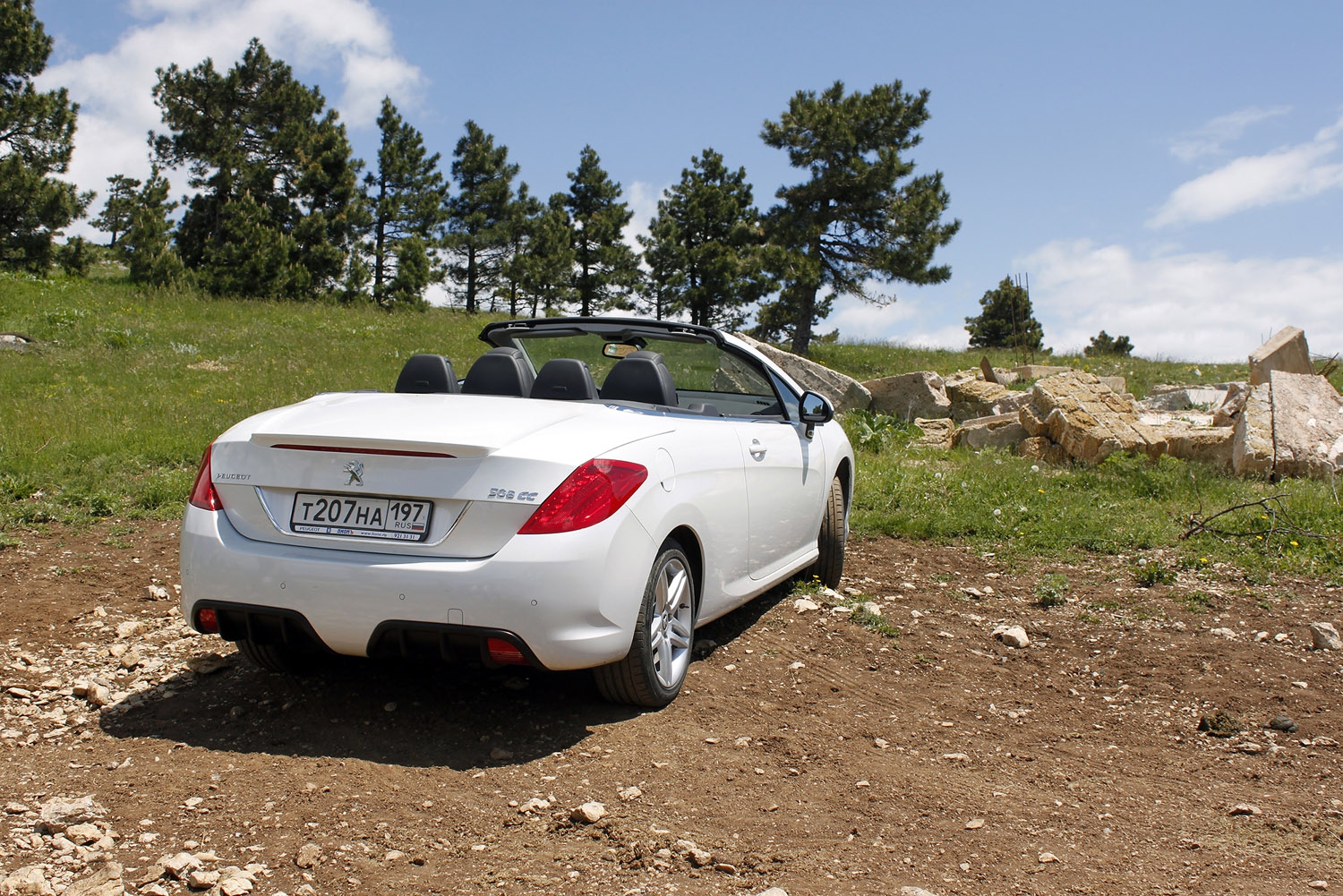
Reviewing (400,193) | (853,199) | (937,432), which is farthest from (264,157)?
(937,432)

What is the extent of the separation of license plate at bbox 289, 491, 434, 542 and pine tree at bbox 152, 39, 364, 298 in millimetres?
35859

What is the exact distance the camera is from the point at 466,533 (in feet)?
11.3

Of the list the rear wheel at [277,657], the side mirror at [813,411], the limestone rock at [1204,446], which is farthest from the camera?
the limestone rock at [1204,446]

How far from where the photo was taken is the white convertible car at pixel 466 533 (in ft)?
11.1

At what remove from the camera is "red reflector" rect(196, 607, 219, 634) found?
371 cm

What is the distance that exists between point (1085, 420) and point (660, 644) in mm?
8626

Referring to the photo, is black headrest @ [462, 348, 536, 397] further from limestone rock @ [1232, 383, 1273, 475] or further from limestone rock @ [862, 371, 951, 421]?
limestone rock @ [862, 371, 951, 421]

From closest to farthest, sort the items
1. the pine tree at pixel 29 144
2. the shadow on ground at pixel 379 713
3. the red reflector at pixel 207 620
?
the shadow on ground at pixel 379 713 → the red reflector at pixel 207 620 → the pine tree at pixel 29 144

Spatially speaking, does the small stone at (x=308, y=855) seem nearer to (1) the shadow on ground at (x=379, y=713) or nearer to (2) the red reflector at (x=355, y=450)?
(1) the shadow on ground at (x=379, y=713)

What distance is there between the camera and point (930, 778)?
139 inches

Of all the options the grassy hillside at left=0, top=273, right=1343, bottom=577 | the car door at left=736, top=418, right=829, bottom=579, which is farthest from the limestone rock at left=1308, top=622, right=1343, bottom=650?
the car door at left=736, top=418, right=829, bottom=579

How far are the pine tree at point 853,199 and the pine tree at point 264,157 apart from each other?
1820 cm

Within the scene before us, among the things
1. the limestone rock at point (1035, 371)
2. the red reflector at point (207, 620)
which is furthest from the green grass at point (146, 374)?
the limestone rock at point (1035, 371)

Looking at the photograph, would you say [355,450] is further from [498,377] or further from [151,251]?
[151,251]
